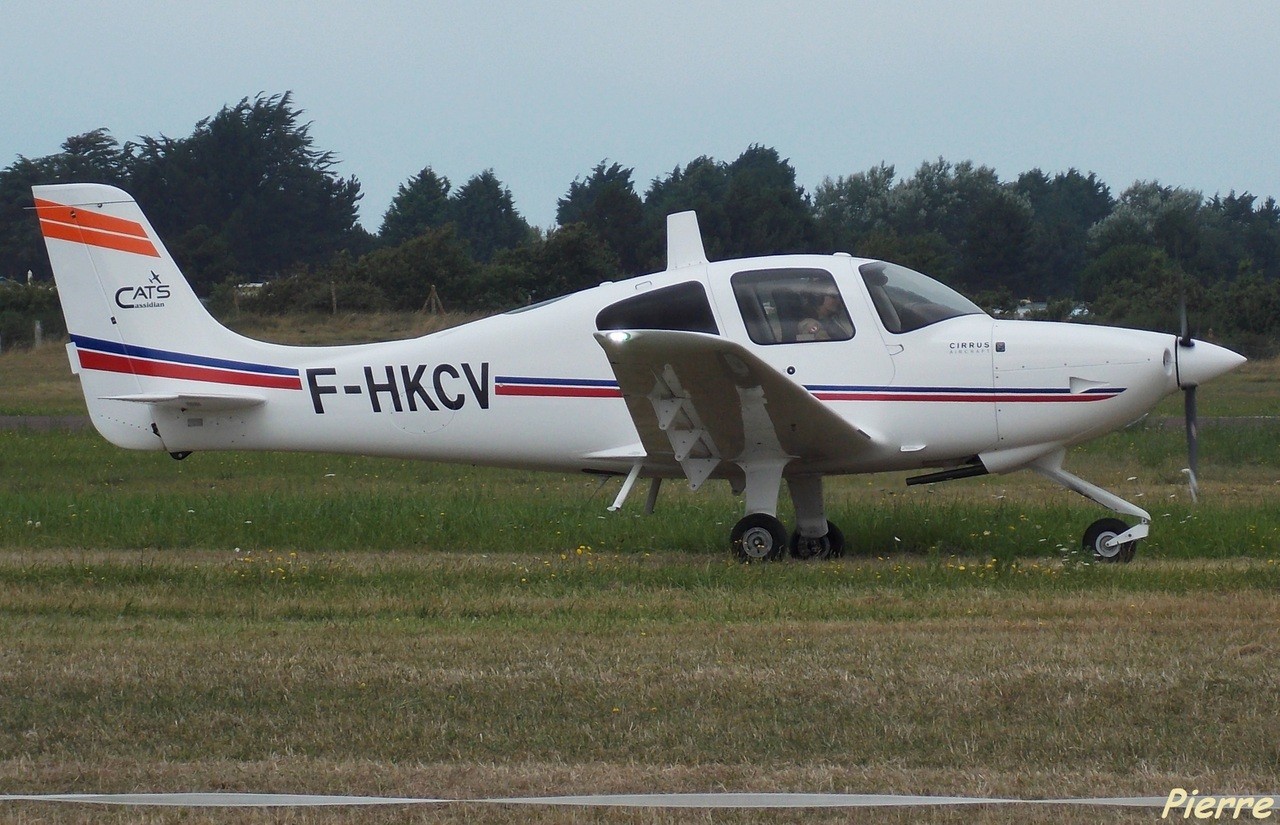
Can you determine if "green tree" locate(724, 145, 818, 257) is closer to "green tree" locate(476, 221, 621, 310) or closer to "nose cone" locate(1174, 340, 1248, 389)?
"green tree" locate(476, 221, 621, 310)

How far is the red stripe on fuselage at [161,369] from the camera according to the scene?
10.8 metres

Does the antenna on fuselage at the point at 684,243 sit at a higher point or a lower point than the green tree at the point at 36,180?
lower

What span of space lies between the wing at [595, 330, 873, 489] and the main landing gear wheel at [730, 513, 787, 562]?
435 millimetres

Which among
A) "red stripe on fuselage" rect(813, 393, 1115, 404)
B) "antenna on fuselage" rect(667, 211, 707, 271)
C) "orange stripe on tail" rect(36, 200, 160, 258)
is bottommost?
"red stripe on fuselage" rect(813, 393, 1115, 404)

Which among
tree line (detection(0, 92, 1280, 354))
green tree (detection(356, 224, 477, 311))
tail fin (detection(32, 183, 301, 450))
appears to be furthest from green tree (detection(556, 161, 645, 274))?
tail fin (detection(32, 183, 301, 450))

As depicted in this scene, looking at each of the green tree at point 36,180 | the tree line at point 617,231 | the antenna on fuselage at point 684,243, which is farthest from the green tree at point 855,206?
the antenna on fuselage at point 684,243

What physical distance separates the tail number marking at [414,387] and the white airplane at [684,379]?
0.01 m

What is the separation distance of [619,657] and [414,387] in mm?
A: 4594

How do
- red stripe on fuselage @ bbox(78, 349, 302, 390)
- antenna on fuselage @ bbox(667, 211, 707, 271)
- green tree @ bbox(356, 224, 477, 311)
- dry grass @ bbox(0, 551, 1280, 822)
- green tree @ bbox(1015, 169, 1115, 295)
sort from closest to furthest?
dry grass @ bbox(0, 551, 1280, 822), antenna on fuselage @ bbox(667, 211, 707, 271), red stripe on fuselage @ bbox(78, 349, 302, 390), green tree @ bbox(356, 224, 477, 311), green tree @ bbox(1015, 169, 1115, 295)

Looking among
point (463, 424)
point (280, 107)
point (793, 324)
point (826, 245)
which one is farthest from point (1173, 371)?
point (280, 107)

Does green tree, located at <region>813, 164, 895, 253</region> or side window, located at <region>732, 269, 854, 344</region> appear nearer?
side window, located at <region>732, 269, 854, 344</region>

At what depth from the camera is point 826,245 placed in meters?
49.0

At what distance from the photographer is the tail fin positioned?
10.7 metres
